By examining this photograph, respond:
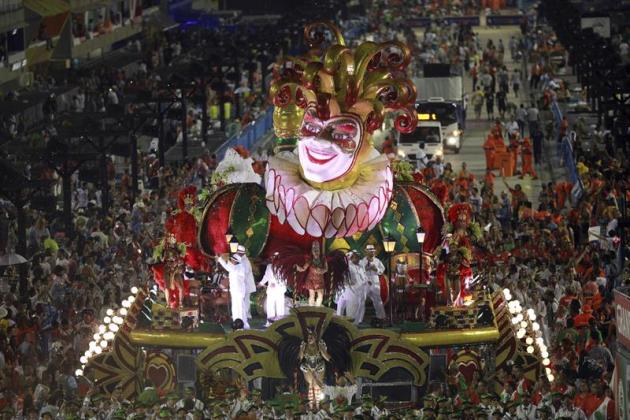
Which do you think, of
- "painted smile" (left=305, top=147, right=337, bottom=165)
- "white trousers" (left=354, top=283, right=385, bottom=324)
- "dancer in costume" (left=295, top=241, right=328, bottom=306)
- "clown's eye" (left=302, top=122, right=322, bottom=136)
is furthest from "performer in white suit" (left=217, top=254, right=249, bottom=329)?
"clown's eye" (left=302, top=122, right=322, bottom=136)

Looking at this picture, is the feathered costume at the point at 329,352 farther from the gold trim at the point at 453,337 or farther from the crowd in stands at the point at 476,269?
the gold trim at the point at 453,337

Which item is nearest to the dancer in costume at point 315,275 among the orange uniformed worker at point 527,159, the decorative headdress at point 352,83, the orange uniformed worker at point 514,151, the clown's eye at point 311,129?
the clown's eye at point 311,129

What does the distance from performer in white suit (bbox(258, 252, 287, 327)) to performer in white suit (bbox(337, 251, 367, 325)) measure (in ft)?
3.33

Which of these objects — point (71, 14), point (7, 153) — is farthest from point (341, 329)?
point (71, 14)

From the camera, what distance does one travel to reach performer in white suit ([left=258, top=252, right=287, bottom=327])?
45688mm

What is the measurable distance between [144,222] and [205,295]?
454 inches

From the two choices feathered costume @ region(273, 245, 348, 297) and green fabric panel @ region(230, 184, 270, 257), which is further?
green fabric panel @ region(230, 184, 270, 257)

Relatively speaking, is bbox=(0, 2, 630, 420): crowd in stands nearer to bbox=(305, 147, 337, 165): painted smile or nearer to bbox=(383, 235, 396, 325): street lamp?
bbox=(383, 235, 396, 325): street lamp

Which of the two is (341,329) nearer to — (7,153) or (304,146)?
(304,146)

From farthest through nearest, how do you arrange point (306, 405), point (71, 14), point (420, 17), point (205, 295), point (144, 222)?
1. point (420, 17)
2. point (71, 14)
3. point (144, 222)
4. point (205, 295)
5. point (306, 405)

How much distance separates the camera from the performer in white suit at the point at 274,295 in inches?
1799

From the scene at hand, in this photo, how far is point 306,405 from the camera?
143 feet

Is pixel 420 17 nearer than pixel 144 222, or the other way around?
pixel 144 222

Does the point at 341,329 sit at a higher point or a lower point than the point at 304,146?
lower
